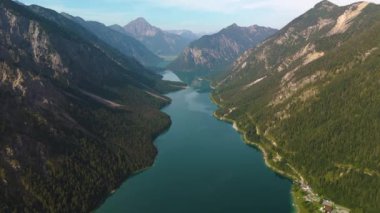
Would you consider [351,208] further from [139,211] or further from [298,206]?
[139,211]

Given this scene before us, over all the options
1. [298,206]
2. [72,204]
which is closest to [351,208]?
[298,206]

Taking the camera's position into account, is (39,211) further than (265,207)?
No

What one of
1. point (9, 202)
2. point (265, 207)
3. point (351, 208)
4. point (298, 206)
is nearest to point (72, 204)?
point (9, 202)

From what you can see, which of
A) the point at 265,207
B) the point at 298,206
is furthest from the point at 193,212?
the point at 298,206

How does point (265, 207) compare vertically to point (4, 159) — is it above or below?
below

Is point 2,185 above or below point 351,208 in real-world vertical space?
above

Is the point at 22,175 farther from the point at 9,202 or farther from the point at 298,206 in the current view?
the point at 298,206

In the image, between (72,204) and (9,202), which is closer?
(9,202)

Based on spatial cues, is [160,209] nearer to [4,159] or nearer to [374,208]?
[4,159]
